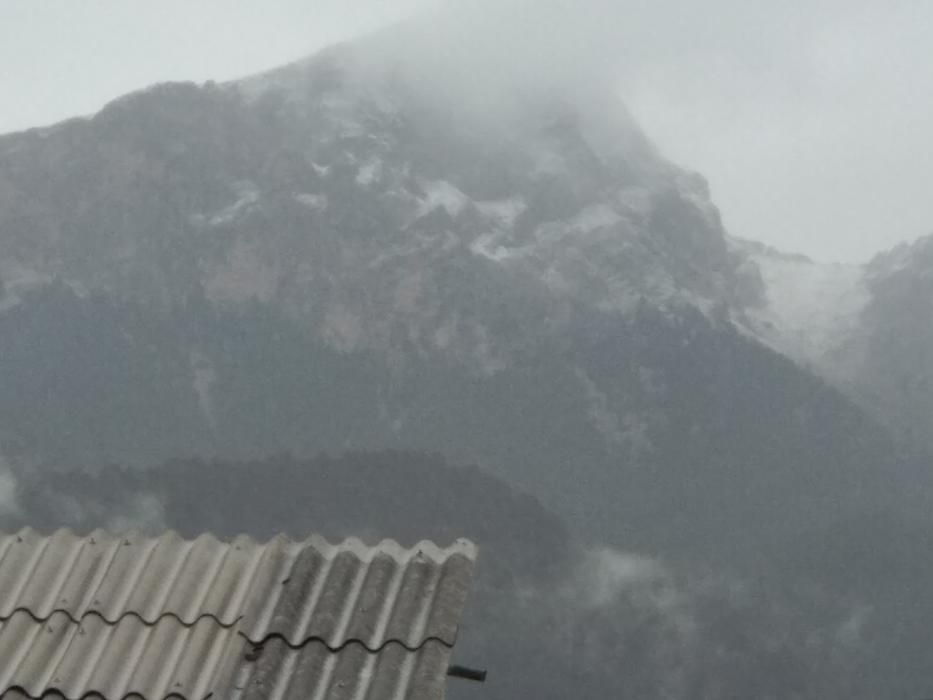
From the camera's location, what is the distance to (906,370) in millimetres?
159250

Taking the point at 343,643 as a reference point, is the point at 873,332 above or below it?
above

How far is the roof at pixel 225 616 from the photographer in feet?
14.2

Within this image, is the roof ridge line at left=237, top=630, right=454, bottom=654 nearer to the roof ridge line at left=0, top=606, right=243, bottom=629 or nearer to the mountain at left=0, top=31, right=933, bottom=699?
the roof ridge line at left=0, top=606, right=243, bottom=629

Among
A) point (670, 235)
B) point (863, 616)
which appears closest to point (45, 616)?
point (863, 616)

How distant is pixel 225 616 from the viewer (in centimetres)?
459

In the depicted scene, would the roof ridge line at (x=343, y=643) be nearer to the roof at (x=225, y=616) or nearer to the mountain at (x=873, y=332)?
the roof at (x=225, y=616)

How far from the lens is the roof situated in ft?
14.2

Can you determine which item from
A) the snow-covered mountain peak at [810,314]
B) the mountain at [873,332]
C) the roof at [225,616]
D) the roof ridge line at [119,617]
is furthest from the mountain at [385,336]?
the roof ridge line at [119,617]

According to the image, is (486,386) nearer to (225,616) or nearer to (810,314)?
(810,314)

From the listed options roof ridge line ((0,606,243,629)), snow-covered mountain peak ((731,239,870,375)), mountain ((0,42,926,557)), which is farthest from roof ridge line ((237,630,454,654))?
snow-covered mountain peak ((731,239,870,375))

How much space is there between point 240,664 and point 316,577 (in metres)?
0.50

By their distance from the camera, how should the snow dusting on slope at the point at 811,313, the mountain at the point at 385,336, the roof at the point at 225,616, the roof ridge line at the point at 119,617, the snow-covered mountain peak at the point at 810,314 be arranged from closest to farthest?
1. the roof at the point at 225,616
2. the roof ridge line at the point at 119,617
3. the mountain at the point at 385,336
4. the snow-covered mountain peak at the point at 810,314
5. the snow dusting on slope at the point at 811,313

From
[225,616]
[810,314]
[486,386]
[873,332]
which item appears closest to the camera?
[225,616]

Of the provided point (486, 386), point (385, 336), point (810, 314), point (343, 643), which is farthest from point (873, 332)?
point (343, 643)
